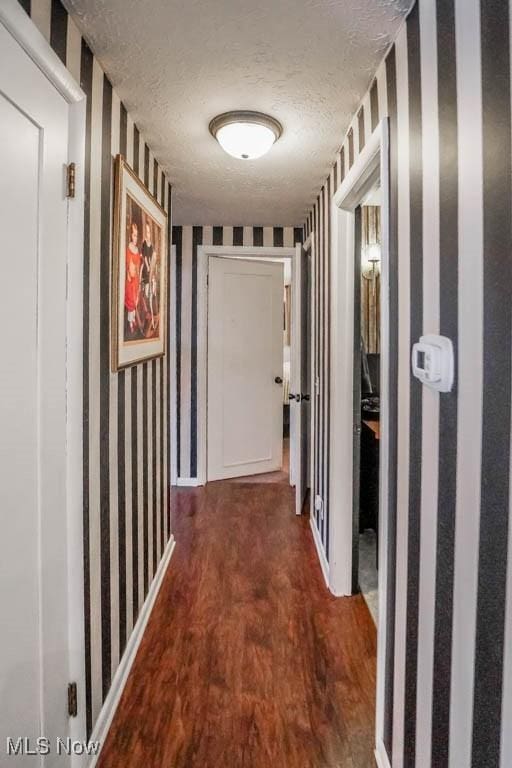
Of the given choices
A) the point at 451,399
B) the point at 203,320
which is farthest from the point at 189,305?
the point at 451,399

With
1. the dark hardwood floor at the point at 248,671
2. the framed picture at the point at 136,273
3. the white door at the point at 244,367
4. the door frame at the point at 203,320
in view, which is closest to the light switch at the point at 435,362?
the framed picture at the point at 136,273

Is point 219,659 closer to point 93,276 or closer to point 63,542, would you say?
point 63,542

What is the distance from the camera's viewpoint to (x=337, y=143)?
2.20 metres

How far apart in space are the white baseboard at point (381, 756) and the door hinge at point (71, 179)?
1936 millimetres

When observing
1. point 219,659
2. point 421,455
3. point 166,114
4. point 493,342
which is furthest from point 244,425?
point 493,342

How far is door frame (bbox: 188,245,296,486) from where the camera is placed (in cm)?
407

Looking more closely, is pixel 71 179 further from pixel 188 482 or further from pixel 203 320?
pixel 188 482

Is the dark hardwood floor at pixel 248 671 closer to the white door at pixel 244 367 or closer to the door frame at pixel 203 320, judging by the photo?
the door frame at pixel 203 320

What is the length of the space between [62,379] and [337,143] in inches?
69.0

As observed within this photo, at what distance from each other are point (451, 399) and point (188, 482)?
11.6ft

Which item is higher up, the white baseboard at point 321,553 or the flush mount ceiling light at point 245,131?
the flush mount ceiling light at point 245,131

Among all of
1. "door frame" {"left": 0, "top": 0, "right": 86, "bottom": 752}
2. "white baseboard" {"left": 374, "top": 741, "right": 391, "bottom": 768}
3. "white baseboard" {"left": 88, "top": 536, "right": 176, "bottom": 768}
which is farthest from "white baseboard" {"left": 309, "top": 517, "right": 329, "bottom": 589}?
"door frame" {"left": 0, "top": 0, "right": 86, "bottom": 752}

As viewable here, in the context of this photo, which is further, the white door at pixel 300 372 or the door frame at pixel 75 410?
the white door at pixel 300 372

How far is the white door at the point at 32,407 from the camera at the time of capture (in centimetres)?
99
